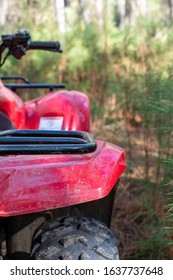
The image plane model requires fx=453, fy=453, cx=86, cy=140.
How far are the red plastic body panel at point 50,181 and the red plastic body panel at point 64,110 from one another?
3.16 ft

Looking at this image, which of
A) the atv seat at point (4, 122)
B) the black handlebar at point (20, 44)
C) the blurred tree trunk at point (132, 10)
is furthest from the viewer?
the blurred tree trunk at point (132, 10)

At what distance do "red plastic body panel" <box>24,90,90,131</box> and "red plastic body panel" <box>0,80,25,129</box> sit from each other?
14cm

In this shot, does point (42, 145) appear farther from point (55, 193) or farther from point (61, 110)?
point (61, 110)

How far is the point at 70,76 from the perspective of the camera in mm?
8383

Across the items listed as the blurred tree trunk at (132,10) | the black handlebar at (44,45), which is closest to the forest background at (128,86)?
the blurred tree trunk at (132,10)

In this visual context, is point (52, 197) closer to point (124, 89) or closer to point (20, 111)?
point (20, 111)

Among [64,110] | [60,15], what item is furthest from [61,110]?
[60,15]

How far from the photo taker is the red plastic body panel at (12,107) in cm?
230

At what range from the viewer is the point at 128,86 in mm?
4613

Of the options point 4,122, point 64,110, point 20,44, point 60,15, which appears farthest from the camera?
point 60,15

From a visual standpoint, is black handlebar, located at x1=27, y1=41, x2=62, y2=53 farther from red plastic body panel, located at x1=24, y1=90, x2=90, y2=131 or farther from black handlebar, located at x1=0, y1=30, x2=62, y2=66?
red plastic body panel, located at x1=24, y1=90, x2=90, y2=131

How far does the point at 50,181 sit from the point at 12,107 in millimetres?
978

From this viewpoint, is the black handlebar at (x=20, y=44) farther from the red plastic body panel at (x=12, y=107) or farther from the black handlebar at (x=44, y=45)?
the red plastic body panel at (x=12, y=107)

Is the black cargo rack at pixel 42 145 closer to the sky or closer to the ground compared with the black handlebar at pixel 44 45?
closer to the ground
